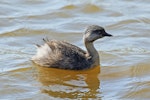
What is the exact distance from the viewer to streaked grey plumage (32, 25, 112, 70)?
1034cm

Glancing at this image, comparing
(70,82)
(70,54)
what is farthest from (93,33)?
(70,82)

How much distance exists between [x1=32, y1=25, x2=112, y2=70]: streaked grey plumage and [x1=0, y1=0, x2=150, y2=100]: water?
12cm

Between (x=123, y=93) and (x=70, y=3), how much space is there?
541 centimetres

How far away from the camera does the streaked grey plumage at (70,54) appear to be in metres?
10.3

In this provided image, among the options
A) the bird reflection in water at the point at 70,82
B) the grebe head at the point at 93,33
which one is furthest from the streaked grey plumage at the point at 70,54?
the bird reflection in water at the point at 70,82

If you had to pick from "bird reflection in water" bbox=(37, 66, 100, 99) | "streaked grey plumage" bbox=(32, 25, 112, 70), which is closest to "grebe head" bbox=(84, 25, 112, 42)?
"streaked grey plumage" bbox=(32, 25, 112, 70)

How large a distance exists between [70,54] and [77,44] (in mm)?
1308

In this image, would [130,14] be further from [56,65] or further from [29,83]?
[29,83]

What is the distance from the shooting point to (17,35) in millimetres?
12023

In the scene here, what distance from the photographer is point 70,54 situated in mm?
10328

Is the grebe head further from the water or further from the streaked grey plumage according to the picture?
the water

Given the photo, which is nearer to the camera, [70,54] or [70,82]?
[70,82]

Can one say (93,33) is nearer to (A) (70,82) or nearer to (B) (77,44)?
(A) (70,82)

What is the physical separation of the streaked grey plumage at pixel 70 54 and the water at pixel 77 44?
0.12 meters
